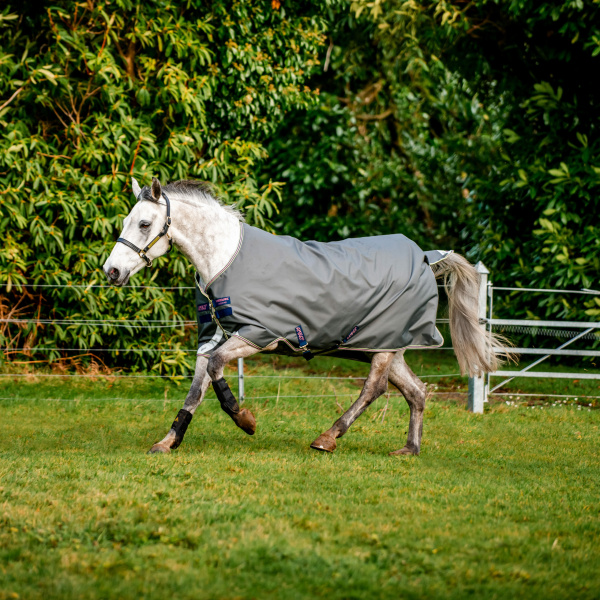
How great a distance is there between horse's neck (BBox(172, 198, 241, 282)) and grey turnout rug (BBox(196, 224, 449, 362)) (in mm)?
73

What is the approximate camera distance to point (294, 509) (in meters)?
4.57

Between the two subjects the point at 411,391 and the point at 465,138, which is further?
the point at 465,138

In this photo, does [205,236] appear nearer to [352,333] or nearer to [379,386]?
[352,333]

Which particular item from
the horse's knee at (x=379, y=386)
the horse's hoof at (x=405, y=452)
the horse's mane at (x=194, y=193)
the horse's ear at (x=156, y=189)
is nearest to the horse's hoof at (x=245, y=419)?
the horse's knee at (x=379, y=386)

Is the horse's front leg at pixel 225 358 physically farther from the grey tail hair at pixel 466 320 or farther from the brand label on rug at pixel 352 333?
the grey tail hair at pixel 466 320

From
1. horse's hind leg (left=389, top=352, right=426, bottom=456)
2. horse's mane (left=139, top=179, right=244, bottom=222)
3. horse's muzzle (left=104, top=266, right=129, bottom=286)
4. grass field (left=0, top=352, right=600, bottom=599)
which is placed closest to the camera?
grass field (left=0, top=352, right=600, bottom=599)

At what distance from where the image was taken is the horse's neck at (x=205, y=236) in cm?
596

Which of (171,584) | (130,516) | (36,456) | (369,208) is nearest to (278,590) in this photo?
(171,584)

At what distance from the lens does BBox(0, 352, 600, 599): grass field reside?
3.47 meters

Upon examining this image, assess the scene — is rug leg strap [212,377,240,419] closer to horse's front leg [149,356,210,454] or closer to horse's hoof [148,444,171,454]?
horse's front leg [149,356,210,454]

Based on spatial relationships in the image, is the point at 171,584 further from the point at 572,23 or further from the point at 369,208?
the point at 369,208

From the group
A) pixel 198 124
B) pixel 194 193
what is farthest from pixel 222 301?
pixel 198 124

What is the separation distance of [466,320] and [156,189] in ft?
9.72

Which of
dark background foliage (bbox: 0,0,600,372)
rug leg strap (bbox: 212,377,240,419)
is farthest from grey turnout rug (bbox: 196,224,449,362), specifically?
dark background foliage (bbox: 0,0,600,372)
